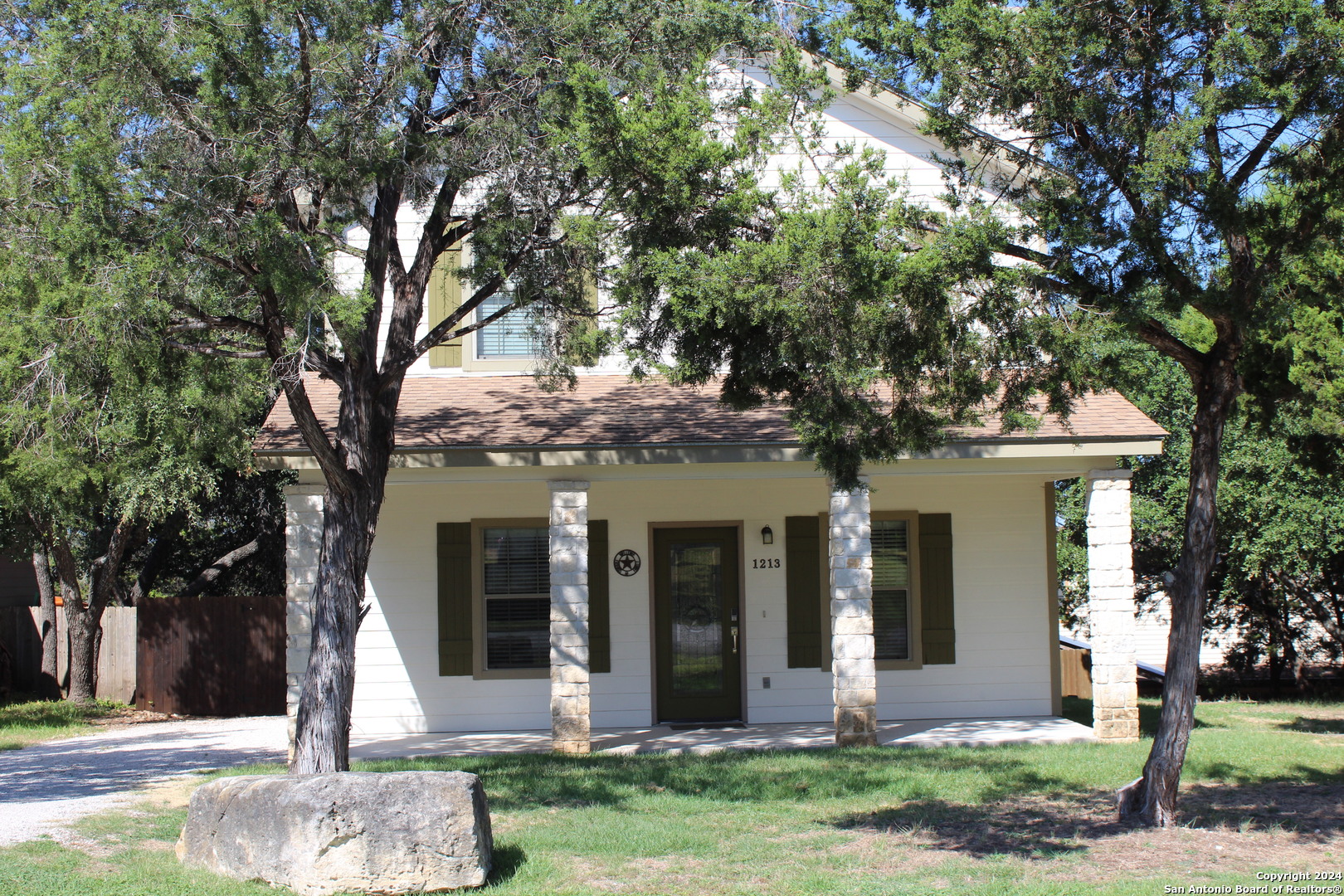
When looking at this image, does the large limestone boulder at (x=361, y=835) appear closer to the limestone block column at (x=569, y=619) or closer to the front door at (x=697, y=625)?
the limestone block column at (x=569, y=619)

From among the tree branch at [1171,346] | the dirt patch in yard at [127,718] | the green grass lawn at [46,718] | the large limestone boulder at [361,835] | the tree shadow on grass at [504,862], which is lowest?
the dirt patch in yard at [127,718]

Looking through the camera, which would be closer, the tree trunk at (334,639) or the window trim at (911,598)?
the tree trunk at (334,639)

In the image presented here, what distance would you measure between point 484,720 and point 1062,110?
8057 millimetres

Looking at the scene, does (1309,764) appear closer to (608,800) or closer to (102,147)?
(608,800)

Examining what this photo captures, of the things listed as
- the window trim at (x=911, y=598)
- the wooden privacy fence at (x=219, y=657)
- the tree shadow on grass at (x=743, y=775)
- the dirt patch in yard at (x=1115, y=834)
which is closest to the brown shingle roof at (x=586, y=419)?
the window trim at (x=911, y=598)

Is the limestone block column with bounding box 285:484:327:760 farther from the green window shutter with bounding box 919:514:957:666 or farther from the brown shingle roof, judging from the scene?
the green window shutter with bounding box 919:514:957:666

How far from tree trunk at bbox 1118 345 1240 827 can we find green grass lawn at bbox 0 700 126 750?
10.6 metres

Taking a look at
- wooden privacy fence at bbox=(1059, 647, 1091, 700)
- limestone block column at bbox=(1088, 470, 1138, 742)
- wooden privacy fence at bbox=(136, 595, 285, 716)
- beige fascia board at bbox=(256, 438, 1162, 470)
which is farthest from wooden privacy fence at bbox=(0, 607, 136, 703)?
wooden privacy fence at bbox=(1059, 647, 1091, 700)

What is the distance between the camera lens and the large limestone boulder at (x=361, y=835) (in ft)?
18.7

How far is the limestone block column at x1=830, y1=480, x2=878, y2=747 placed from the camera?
1010 centimetres

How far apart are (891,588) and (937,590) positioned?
48 cm

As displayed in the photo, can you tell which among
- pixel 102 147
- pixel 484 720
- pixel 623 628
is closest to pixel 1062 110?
pixel 102 147

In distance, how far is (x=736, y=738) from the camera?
10.8 meters

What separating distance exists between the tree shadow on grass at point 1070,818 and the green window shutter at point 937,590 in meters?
3.84
